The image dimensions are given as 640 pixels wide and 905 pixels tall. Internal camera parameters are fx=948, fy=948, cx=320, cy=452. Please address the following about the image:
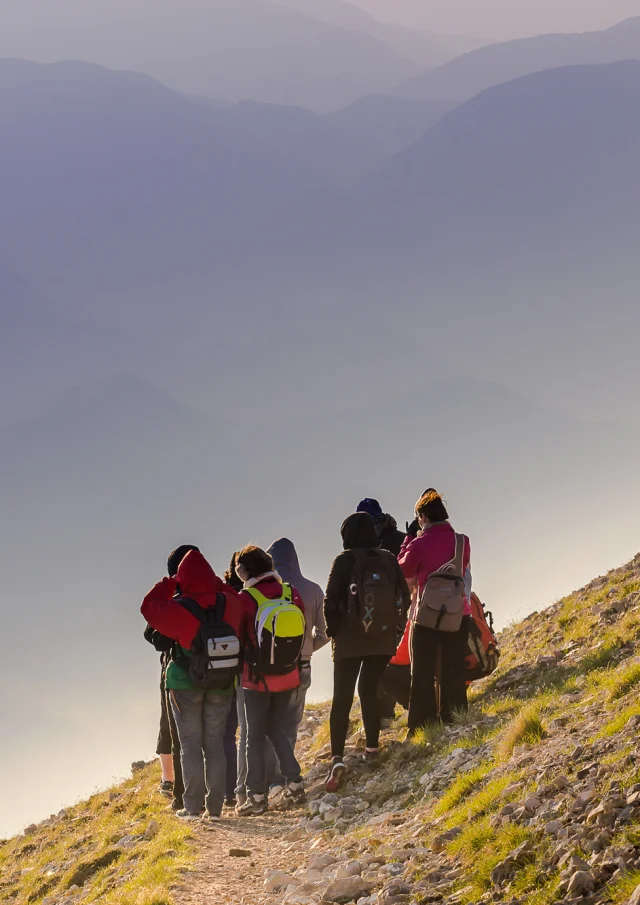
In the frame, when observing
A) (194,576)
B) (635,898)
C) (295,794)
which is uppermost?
(194,576)

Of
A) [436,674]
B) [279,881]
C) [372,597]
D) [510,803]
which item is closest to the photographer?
[510,803]

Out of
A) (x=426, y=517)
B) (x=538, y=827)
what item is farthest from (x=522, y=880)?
(x=426, y=517)

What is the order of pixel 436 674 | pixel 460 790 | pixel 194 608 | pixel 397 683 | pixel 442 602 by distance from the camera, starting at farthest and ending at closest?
pixel 397 683 → pixel 436 674 → pixel 442 602 → pixel 194 608 → pixel 460 790

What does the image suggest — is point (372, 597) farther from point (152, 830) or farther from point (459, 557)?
point (152, 830)

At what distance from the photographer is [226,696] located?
10.4 meters

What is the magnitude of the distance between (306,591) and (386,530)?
1.31 m

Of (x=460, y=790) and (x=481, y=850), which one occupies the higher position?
(x=460, y=790)

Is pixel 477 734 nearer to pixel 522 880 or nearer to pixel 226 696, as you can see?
pixel 226 696

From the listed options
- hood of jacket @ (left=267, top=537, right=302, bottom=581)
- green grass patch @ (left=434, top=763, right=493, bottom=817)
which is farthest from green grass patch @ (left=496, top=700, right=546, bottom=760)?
hood of jacket @ (left=267, top=537, right=302, bottom=581)

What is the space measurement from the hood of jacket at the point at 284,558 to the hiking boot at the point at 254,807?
2622 millimetres

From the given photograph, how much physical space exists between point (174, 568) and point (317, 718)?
7.23m

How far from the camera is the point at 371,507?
11.7m

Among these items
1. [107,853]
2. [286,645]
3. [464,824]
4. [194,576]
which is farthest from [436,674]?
[107,853]

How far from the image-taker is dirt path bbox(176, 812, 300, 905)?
25.6 feet
